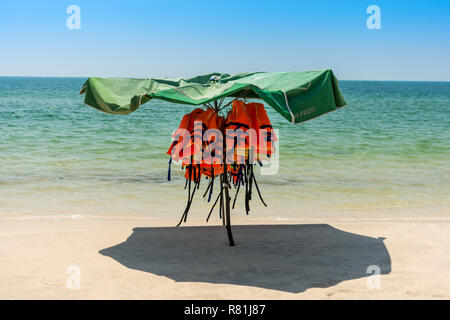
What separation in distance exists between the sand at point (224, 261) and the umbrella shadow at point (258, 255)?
1 centimetres

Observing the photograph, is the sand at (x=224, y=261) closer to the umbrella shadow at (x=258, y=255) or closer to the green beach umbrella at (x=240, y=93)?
the umbrella shadow at (x=258, y=255)

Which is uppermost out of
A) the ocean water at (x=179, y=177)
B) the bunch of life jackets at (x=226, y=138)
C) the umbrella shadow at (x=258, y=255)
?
the bunch of life jackets at (x=226, y=138)

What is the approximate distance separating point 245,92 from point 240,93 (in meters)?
0.07

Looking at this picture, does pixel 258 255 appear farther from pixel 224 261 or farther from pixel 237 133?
pixel 237 133

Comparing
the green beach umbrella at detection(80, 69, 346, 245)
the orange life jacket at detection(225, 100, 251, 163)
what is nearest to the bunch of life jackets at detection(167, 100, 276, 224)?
the orange life jacket at detection(225, 100, 251, 163)

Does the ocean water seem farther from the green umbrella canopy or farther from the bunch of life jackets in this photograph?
the green umbrella canopy

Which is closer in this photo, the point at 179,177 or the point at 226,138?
the point at 226,138

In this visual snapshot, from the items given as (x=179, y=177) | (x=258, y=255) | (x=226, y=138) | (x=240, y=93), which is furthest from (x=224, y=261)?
(x=179, y=177)

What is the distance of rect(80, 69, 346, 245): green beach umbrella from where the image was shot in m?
4.01

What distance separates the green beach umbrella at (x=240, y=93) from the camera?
4008mm

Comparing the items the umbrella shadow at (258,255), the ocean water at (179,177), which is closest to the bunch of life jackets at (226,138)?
the umbrella shadow at (258,255)

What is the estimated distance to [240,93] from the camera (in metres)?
4.72

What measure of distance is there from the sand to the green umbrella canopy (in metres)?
1.46
